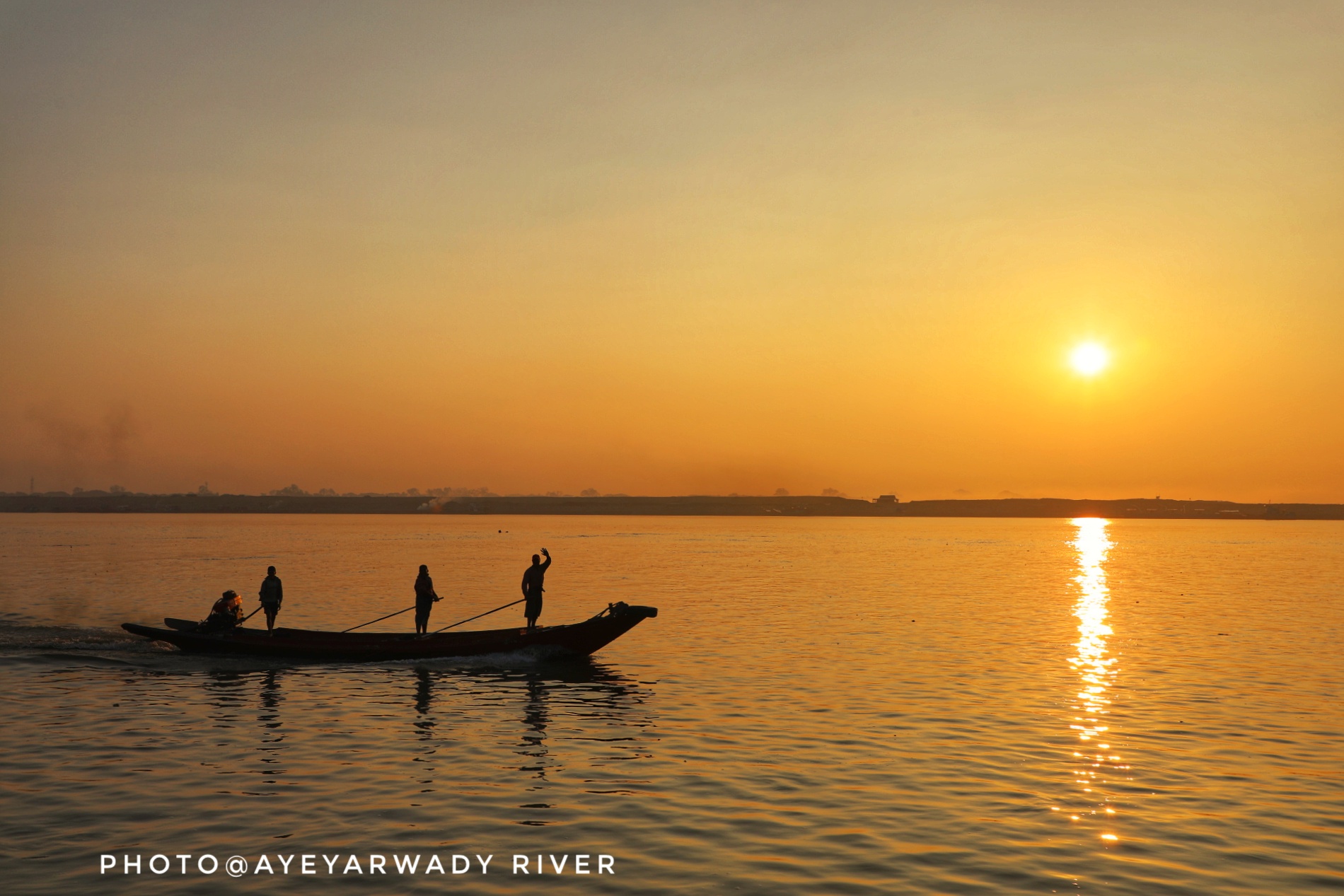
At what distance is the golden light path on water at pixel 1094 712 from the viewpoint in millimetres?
16922

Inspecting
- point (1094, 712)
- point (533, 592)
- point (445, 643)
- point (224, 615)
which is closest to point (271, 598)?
point (224, 615)

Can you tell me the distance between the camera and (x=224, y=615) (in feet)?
111

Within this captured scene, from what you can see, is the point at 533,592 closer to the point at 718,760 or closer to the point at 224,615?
the point at 224,615

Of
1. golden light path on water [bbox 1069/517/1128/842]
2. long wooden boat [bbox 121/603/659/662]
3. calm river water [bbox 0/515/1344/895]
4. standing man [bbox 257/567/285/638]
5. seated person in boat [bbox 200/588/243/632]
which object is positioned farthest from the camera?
standing man [bbox 257/567/285/638]

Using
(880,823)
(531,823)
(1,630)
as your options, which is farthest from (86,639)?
(880,823)

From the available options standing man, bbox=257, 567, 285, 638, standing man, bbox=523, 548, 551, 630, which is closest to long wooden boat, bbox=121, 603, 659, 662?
standing man, bbox=523, 548, 551, 630

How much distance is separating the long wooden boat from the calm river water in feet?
1.93

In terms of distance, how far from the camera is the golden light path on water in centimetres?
1692

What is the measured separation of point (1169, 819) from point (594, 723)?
39.5 ft

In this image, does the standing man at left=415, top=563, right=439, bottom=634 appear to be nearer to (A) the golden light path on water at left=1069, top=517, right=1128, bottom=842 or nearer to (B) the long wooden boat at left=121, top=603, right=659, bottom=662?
(B) the long wooden boat at left=121, top=603, right=659, bottom=662

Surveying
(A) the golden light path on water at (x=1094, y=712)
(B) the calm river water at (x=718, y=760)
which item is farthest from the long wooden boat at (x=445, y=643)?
(A) the golden light path on water at (x=1094, y=712)

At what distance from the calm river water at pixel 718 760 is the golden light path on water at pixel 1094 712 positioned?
0.37ft

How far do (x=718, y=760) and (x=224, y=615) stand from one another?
2081cm

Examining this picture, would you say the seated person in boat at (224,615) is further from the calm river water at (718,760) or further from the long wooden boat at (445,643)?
the calm river water at (718,760)
